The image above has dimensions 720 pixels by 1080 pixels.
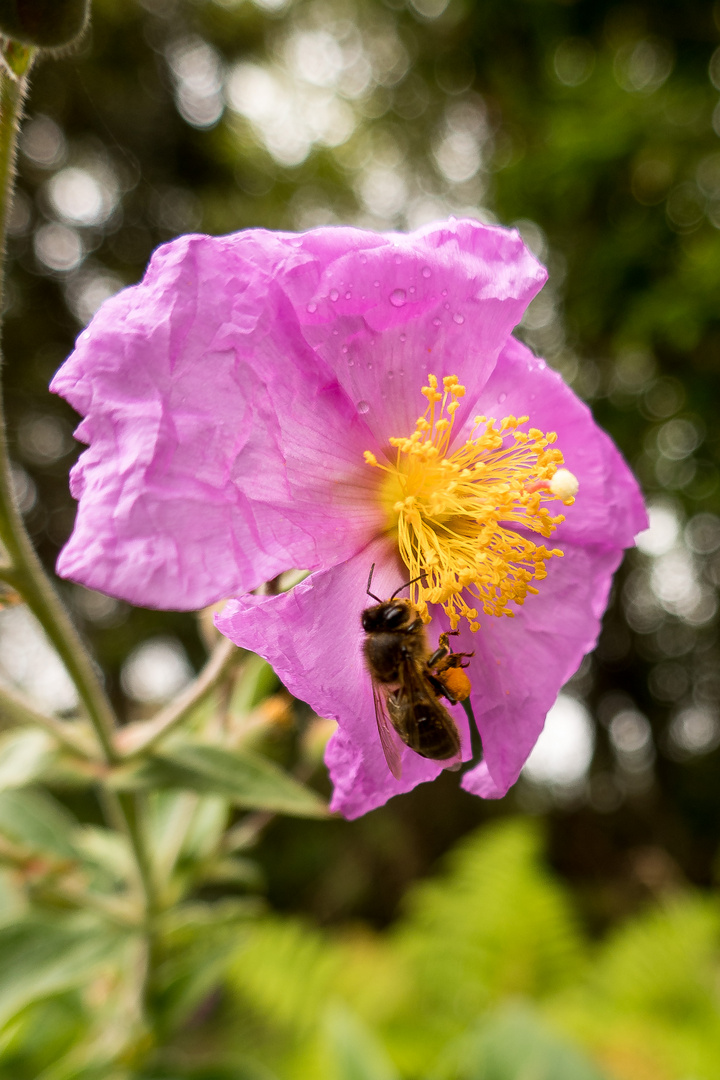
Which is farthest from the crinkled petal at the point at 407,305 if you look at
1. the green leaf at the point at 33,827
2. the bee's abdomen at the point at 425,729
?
the green leaf at the point at 33,827

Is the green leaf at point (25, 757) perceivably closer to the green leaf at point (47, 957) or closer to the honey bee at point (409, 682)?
the green leaf at point (47, 957)

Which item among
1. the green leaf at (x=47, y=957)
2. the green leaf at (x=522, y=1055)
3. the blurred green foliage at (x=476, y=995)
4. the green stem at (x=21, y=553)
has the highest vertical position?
the green stem at (x=21, y=553)

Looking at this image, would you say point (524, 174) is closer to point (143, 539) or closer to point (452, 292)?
point (452, 292)

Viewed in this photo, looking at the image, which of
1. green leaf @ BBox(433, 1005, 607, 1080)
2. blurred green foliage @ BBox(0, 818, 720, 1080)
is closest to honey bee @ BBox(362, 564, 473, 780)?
blurred green foliage @ BBox(0, 818, 720, 1080)

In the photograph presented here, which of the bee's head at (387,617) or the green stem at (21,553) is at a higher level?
the green stem at (21,553)

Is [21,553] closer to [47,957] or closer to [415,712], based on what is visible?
[415,712]

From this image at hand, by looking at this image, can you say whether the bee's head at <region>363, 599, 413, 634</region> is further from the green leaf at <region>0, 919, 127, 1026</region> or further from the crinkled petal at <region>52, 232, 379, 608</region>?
the green leaf at <region>0, 919, 127, 1026</region>
